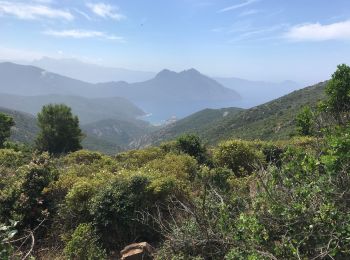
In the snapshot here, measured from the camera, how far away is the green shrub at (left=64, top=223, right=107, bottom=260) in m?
7.50

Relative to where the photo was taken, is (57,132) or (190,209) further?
(57,132)

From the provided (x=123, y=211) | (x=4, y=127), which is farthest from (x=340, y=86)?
(x=4, y=127)

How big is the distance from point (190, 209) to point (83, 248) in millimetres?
2341

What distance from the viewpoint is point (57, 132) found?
3838 cm

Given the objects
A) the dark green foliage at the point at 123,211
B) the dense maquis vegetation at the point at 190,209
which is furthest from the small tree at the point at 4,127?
the dark green foliage at the point at 123,211

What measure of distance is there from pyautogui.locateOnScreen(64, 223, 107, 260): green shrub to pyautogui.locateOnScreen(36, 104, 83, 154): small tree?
3121cm

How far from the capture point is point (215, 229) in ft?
21.4

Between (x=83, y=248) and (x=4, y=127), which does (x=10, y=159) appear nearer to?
(x=83, y=248)

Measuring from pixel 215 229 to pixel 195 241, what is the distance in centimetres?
41

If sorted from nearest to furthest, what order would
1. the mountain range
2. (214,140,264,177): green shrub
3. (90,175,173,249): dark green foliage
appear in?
1. (90,175,173,249): dark green foliage
2. (214,140,264,177): green shrub
3. the mountain range

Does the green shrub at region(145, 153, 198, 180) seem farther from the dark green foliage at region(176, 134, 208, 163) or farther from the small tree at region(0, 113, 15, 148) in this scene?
the small tree at region(0, 113, 15, 148)

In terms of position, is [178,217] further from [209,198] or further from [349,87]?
[349,87]

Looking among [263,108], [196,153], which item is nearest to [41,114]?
[196,153]

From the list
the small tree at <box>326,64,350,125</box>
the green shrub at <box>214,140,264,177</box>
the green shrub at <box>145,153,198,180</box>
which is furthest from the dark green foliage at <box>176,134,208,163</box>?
the small tree at <box>326,64,350,125</box>
